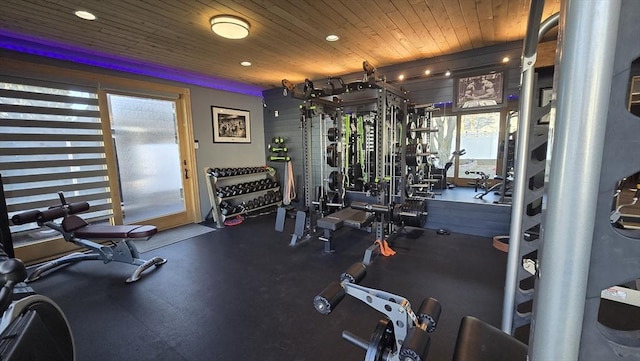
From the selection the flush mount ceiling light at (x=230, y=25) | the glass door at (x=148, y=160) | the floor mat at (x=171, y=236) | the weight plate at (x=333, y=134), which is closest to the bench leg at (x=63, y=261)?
the floor mat at (x=171, y=236)

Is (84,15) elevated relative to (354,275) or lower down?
elevated

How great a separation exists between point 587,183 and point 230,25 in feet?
9.87

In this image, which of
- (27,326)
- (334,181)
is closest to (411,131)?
(334,181)

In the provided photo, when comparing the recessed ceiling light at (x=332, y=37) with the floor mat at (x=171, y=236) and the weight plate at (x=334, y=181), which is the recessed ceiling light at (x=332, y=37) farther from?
the floor mat at (x=171, y=236)

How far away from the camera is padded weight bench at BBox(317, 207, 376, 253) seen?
3174 millimetres

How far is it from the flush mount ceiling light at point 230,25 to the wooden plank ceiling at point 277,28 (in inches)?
3.3

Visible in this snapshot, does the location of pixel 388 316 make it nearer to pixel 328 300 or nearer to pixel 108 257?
pixel 328 300

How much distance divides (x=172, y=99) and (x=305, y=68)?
7.46ft

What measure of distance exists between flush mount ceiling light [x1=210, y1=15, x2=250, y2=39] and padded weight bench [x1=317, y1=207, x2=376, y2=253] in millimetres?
2222

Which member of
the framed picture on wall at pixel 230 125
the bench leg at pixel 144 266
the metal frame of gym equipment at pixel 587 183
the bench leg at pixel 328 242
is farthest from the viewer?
the framed picture on wall at pixel 230 125

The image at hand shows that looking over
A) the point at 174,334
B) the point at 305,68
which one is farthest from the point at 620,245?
the point at 305,68

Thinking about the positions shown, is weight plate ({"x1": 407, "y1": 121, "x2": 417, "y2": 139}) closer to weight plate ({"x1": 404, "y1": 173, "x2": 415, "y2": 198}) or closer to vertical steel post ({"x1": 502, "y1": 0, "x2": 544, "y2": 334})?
weight plate ({"x1": 404, "y1": 173, "x2": 415, "y2": 198})

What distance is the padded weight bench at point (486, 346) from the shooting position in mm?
989

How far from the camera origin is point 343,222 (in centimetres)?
327
